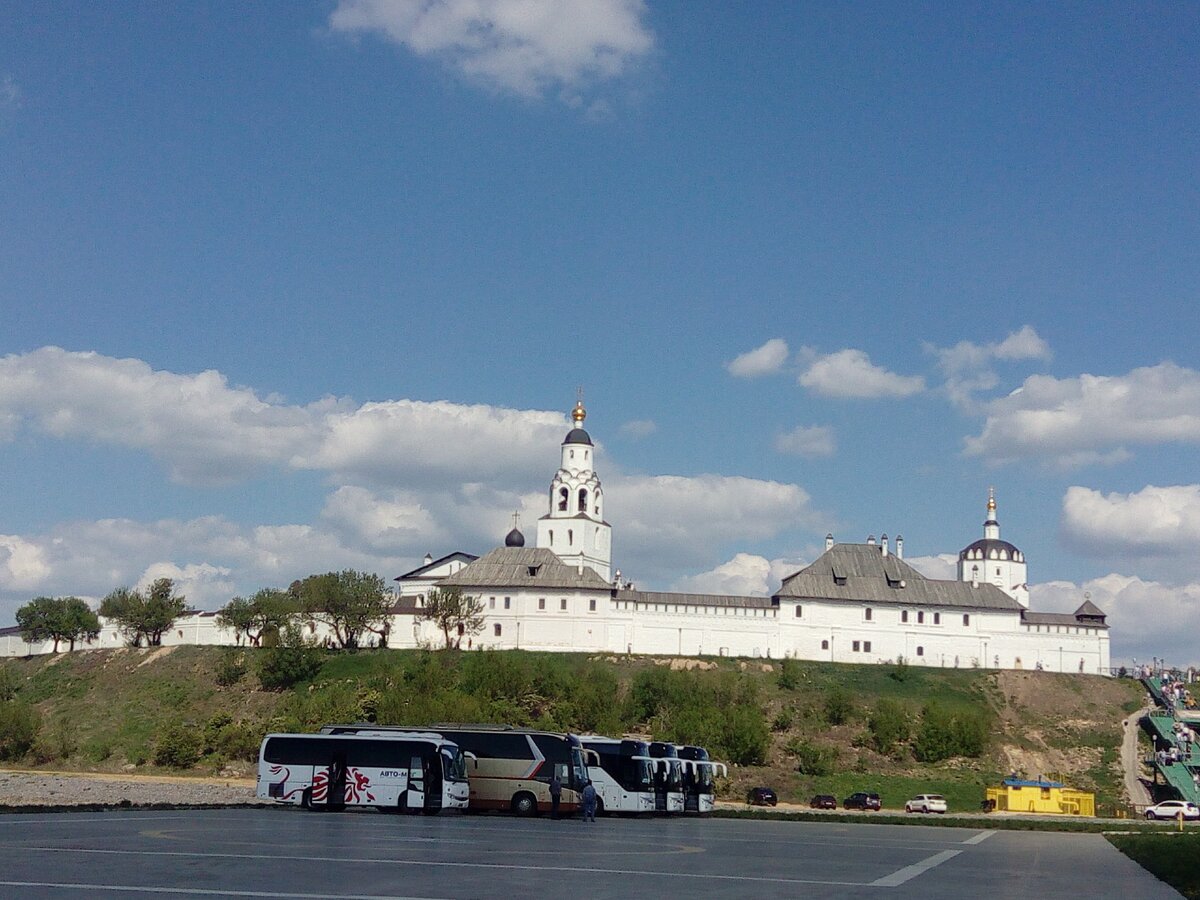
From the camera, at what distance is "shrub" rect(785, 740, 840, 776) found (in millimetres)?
72875

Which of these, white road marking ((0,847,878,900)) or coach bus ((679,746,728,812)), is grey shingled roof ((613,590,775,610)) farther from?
white road marking ((0,847,878,900))

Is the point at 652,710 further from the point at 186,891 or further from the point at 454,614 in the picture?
the point at 186,891

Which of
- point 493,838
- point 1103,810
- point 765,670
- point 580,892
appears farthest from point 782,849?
point 765,670

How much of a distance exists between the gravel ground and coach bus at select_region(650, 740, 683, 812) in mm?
13199

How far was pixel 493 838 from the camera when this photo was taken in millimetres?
25828

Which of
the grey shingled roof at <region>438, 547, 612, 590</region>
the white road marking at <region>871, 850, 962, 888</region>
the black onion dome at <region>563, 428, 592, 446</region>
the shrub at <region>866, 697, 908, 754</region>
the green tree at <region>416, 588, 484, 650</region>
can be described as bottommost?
the white road marking at <region>871, 850, 962, 888</region>

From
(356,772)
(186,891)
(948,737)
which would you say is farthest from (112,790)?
(948,737)

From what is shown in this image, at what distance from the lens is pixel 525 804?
39938 mm

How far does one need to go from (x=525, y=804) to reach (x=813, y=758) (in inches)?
1459

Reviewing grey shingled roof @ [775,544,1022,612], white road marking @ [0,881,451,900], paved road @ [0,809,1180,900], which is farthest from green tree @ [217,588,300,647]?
white road marking @ [0,881,451,900]

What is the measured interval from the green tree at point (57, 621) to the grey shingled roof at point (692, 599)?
4577cm

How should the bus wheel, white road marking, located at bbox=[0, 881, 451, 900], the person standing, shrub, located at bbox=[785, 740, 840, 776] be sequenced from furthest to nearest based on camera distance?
shrub, located at bbox=[785, 740, 840, 776] → the bus wheel → the person standing → white road marking, located at bbox=[0, 881, 451, 900]

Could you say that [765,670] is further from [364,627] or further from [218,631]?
[218,631]

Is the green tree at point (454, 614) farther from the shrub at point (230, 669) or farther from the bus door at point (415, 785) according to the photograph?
the bus door at point (415, 785)
